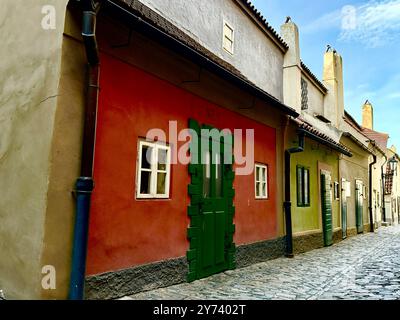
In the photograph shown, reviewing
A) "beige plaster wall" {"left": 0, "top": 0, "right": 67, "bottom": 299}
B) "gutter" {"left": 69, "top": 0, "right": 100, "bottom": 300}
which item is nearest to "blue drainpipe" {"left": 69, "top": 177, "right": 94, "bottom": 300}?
"gutter" {"left": 69, "top": 0, "right": 100, "bottom": 300}

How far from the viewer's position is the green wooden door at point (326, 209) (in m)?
12.1

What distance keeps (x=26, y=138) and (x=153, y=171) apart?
1.87 metres

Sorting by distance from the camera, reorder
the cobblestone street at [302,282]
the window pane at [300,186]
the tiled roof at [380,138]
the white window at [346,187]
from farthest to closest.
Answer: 1. the tiled roof at [380,138]
2. the white window at [346,187]
3. the window pane at [300,186]
4. the cobblestone street at [302,282]

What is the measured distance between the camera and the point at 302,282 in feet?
20.6

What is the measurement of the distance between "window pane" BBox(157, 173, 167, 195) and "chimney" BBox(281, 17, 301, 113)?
24.2 ft

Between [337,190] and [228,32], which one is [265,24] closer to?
[228,32]

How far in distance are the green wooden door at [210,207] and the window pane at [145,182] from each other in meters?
1.00

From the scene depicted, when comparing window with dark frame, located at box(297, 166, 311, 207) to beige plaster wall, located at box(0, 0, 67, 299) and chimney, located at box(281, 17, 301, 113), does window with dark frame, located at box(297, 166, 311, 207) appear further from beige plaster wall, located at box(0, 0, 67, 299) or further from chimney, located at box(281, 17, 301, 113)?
beige plaster wall, located at box(0, 0, 67, 299)

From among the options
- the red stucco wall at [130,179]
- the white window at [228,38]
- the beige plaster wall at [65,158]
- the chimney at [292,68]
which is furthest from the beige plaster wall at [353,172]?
the beige plaster wall at [65,158]

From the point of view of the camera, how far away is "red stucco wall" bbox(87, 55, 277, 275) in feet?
14.6

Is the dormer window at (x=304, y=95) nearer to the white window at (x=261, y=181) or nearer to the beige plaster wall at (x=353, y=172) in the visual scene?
the beige plaster wall at (x=353, y=172)

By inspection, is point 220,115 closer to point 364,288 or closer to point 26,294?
point 364,288
